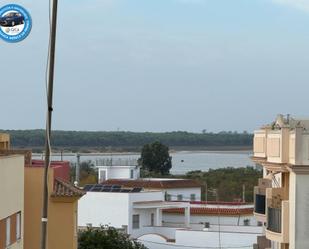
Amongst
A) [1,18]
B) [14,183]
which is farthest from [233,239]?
[1,18]

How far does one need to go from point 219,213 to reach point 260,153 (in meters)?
33.4

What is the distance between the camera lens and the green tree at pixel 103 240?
4756cm

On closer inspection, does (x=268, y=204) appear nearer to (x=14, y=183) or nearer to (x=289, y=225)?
(x=289, y=225)

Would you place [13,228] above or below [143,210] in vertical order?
above

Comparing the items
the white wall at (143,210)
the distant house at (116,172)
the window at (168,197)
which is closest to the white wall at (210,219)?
the white wall at (143,210)

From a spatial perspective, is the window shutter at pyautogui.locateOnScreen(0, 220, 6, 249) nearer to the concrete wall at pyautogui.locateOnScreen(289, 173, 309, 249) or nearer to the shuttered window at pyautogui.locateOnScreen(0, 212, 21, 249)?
the shuttered window at pyautogui.locateOnScreen(0, 212, 21, 249)

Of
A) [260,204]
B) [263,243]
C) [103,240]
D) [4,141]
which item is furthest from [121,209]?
[260,204]

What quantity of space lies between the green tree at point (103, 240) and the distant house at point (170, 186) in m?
22.6

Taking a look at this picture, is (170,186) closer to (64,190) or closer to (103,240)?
(103,240)

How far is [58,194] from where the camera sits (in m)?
33.9

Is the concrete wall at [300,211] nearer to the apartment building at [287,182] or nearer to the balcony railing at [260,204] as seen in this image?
the apartment building at [287,182]

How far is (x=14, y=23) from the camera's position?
17.7 metres

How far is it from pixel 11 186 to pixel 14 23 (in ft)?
32.7

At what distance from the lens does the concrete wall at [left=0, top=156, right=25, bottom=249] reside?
25675 millimetres
